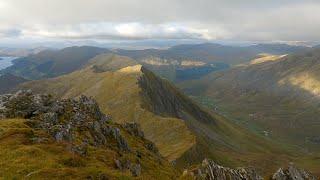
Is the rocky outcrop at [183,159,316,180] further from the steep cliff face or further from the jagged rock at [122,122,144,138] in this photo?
the jagged rock at [122,122,144,138]

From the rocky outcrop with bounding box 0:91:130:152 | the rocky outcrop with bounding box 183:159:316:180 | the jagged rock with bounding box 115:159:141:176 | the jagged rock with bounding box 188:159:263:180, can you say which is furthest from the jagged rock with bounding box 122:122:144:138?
the jagged rock with bounding box 115:159:141:176

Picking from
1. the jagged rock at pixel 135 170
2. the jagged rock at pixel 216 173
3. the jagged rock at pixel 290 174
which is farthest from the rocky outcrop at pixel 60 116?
the jagged rock at pixel 290 174

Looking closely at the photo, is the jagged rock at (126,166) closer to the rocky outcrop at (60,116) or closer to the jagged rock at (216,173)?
the jagged rock at (216,173)

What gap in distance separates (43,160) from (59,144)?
10.6 meters

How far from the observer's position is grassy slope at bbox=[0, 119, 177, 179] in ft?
149

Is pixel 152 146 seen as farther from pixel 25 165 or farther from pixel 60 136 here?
pixel 25 165

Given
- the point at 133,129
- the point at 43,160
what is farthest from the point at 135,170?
the point at 133,129

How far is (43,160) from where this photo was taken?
50.5 m

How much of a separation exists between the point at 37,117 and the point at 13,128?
81.0 feet

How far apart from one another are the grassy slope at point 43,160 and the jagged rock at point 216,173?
1361 centimetres

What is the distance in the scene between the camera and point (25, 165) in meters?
47.5

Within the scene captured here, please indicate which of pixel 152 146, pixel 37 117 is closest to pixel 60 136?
pixel 37 117

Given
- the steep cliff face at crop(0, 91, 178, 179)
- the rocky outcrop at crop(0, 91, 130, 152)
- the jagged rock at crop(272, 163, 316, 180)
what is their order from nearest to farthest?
the steep cliff face at crop(0, 91, 178, 179) < the jagged rock at crop(272, 163, 316, 180) < the rocky outcrop at crop(0, 91, 130, 152)

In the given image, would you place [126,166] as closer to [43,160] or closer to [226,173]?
[226,173]
